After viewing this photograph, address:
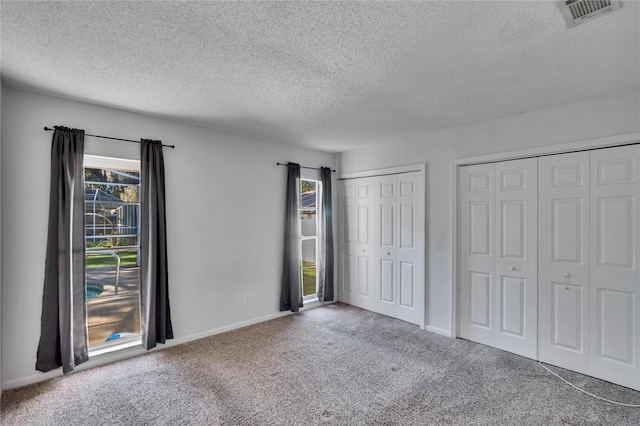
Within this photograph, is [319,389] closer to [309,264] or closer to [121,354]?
[121,354]

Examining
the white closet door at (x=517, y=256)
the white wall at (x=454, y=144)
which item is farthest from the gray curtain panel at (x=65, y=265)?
the white closet door at (x=517, y=256)

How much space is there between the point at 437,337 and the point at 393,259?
46.3 inches

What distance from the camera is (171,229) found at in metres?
3.45

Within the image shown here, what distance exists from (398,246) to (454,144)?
156cm

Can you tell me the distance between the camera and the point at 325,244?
4957mm

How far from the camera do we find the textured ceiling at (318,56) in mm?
1648

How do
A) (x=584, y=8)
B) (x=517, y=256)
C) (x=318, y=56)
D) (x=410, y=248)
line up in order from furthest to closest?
(x=410, y=248) < (x=517, y=256) < (x=318, y=56) < (x=584, y=8)

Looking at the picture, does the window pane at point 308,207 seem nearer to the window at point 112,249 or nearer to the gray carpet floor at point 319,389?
the gray carpet floor at point 319,389

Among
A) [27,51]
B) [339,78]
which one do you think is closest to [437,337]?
[339,78]

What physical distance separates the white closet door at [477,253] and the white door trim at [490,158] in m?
0.06

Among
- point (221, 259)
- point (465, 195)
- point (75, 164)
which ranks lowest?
point (221, 259)

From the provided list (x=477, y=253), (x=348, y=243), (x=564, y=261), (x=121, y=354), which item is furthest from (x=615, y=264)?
(x=121, y=354)

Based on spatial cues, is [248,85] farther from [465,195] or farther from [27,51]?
[465,195]

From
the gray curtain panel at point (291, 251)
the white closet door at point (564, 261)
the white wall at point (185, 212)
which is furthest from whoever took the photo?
the gray curtain panel at point (291, 251)
